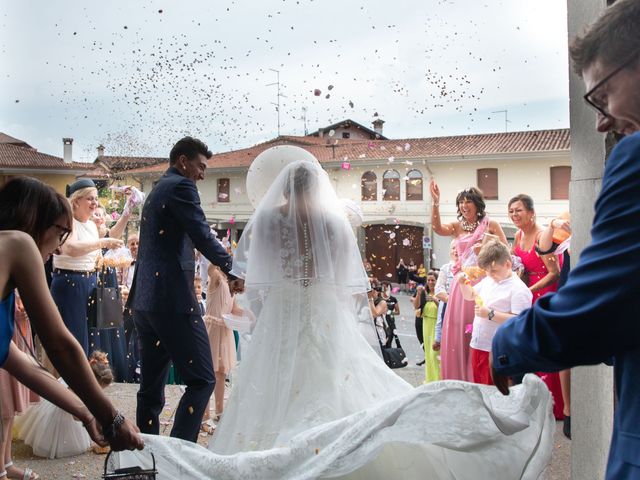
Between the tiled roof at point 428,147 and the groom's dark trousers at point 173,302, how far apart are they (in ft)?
80.0

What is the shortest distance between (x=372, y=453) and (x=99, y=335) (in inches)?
193

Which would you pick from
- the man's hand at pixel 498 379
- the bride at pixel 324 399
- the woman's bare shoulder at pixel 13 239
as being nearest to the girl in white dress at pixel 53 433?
the bride at pixel 324 399

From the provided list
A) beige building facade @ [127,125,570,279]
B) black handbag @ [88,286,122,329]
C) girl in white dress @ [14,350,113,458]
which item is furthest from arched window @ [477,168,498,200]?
girl in white dress @ [14,350,113,458]

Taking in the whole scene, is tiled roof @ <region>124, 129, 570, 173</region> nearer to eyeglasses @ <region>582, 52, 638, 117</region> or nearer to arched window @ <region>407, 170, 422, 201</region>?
arched window @ <region>407, 170, 422, 201</region>

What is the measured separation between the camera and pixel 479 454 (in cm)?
251

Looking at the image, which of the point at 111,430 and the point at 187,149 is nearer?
the point at 111,430

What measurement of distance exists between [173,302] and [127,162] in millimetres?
32609

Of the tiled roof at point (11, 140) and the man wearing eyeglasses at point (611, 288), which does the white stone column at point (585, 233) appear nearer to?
the man wearing eyeglasses at point (611, 288)

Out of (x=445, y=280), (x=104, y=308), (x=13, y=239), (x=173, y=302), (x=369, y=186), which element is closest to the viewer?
(x=13, y=239)

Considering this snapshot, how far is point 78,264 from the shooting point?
5582 millimetres

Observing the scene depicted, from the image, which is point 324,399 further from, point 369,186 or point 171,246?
point 369,186

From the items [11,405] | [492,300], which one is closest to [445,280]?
[492,300]

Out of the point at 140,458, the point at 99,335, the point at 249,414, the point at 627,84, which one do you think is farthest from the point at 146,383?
the point at 627,84

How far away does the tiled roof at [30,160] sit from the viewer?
30.1 metres
